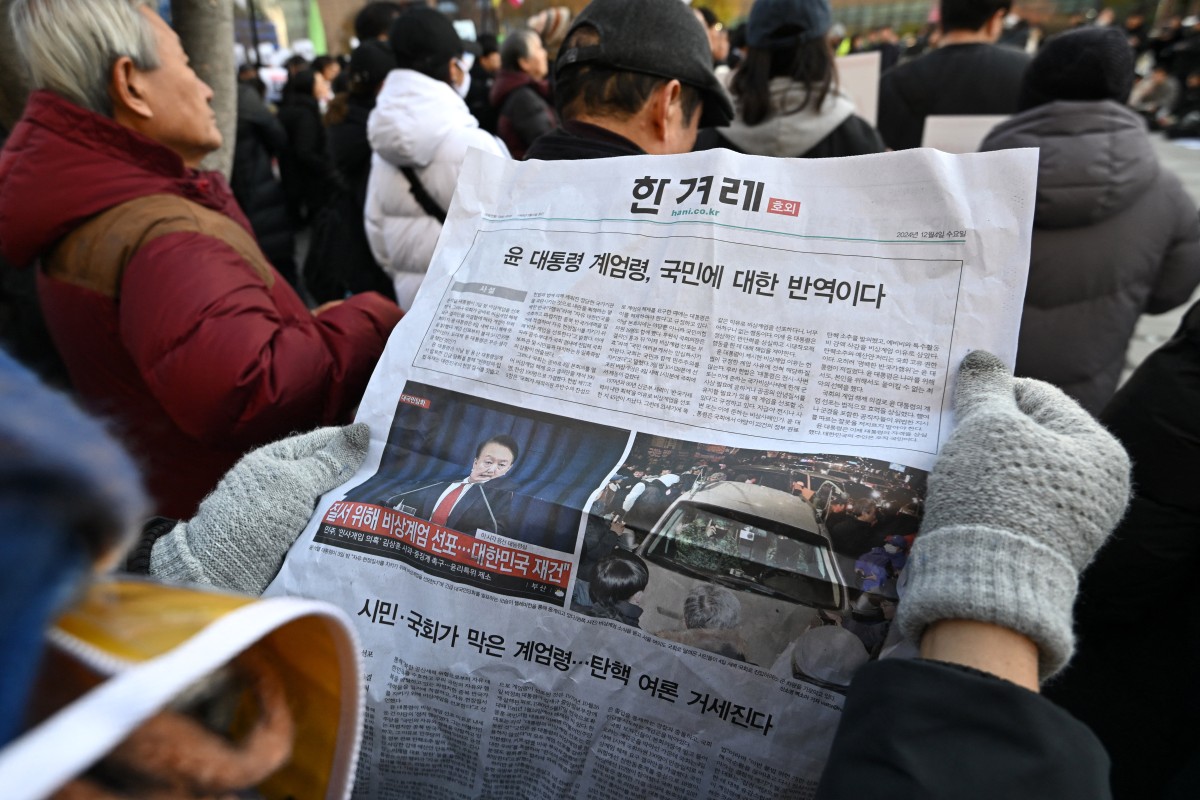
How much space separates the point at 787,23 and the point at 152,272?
69.1 inches

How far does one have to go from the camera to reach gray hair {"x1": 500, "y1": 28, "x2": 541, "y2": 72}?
3.35 m

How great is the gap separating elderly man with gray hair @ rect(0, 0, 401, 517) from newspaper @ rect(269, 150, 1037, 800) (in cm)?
29

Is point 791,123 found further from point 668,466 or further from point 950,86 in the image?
point 668,466

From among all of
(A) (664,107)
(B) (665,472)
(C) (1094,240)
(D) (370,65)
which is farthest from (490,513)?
(D) (370,65)

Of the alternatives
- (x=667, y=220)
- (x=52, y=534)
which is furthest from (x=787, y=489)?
(x=52, y=534)

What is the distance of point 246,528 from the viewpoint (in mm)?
761

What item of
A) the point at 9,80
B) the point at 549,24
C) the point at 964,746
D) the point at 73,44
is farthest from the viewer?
the point at 549,24

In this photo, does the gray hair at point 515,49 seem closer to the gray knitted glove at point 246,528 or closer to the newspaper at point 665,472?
the newspaper at point 665,472

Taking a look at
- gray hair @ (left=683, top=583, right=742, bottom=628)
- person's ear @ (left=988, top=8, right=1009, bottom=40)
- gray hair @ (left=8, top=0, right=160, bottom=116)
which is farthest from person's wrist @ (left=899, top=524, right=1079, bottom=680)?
person's ear @ (left=988, top=8, right=1009, bottom=40)

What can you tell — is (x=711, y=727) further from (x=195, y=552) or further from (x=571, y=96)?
(x=571, y=96)

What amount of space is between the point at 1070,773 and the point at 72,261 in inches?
56.0

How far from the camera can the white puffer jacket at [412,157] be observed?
6.83 feet

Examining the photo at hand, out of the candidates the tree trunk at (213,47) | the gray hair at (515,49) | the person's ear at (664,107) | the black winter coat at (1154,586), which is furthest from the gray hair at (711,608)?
the gray hair at (515,49)

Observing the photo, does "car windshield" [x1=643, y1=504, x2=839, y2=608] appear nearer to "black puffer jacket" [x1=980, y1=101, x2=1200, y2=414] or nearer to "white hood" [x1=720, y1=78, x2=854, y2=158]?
"black puffer jacket" [x1=980, y1=101, x2=1200, y2=414]
